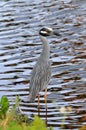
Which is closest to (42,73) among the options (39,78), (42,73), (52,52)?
(42,73)

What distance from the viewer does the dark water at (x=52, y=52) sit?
10.8 m

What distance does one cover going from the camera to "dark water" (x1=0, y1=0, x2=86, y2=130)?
10789mm

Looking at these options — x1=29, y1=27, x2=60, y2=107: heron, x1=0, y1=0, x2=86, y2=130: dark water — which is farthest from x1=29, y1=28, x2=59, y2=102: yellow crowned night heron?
x1=0, y1=0, x2=86, y2=130: dark water

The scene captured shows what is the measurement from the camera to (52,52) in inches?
561

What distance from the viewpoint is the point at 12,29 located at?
53.7 ft

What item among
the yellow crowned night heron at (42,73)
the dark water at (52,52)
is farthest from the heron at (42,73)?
the dark water at (52,52)

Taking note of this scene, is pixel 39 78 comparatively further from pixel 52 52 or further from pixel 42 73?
pixel 52 52

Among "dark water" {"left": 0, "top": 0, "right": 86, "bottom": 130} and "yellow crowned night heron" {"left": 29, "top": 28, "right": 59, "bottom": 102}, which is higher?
"yellow crowned night heron" {"left": 29, "top": 28, "right": 59, "bottom": 102}

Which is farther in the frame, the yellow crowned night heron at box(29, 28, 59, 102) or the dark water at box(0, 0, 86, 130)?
the dark water at box(0, 0, 86, 130)

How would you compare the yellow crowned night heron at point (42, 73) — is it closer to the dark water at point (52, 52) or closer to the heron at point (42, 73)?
the heron at point (42, 73)

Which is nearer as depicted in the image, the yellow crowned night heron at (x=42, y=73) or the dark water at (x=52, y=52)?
the yellow crowned night heron at (x=42, y=73)

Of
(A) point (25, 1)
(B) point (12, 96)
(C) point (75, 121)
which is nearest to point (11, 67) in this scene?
(B) point (12, 96)

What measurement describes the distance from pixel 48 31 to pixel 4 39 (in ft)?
16.1

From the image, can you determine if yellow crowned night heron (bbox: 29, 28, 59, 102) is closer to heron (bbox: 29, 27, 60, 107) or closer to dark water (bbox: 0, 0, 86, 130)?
heron (bbox: 29, 27, 60, 107)
